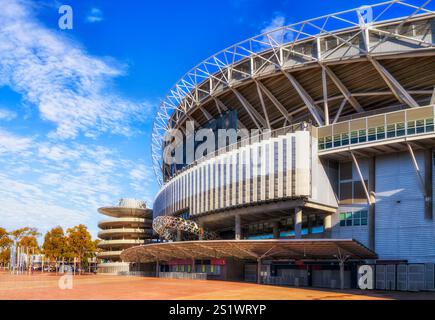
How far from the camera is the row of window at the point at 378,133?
2051 inches

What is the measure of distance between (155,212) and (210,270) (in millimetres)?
36674

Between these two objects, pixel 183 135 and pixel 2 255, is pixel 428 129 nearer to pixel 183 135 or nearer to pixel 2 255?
pixel 183 135

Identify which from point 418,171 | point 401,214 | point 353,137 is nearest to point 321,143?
point 353,137

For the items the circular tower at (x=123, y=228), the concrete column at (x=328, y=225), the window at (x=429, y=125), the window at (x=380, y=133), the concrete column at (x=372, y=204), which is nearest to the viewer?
the window at (x=429, y=125)

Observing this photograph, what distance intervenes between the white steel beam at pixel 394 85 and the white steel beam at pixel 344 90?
5.87 metres

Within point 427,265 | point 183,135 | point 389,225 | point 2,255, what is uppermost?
point 183,135

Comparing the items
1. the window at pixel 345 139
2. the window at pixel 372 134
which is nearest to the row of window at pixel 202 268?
the window at pixel 345 139

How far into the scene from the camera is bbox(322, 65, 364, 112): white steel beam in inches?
2458

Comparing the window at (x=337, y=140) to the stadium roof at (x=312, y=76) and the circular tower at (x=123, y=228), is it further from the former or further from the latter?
the circular tower at (x=123, y=228)

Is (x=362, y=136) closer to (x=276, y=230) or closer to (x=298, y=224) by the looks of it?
(x=298, y=224)

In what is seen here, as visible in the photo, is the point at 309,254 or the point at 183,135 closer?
Answer: the point at 309,254

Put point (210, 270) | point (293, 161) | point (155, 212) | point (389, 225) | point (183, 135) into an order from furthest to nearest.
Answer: point (155, 212) → point (183, 135) → point (210, 270) → point (293, 161) → point (389, 225)

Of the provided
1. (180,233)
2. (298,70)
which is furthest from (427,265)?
(180,233)

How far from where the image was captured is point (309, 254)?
176 ft
